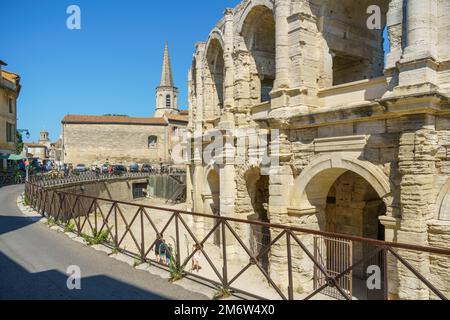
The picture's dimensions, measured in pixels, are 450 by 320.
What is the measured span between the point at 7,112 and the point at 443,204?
32.1m

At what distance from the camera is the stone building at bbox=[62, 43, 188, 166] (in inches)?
1566

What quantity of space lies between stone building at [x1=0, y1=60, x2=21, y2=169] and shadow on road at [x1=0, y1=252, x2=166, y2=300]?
27.3 metres

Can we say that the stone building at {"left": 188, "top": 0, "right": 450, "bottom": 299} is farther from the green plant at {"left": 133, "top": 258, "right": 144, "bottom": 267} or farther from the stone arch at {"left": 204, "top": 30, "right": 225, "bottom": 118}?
the green plant at {"left": 133, "top": 258, "right": 144, "bottom": 267}

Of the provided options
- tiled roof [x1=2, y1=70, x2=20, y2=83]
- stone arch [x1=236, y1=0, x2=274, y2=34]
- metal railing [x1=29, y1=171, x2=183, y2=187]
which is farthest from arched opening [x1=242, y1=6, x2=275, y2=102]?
tiled roof [x1=2, y1=70, x2=20, y2=83]

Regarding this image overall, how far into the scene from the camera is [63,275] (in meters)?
5.36

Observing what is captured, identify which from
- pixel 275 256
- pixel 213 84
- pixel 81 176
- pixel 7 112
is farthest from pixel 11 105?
pixel 275 256

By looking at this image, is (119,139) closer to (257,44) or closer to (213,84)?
(213,84)

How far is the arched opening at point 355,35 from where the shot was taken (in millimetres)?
10414

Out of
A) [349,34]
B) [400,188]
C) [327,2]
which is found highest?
[327,2]

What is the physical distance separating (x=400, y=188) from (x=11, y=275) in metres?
7.59

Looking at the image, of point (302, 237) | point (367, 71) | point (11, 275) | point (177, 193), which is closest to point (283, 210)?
point (302, 237)

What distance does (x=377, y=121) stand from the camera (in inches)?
308

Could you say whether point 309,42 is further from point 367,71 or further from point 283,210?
point 283,210

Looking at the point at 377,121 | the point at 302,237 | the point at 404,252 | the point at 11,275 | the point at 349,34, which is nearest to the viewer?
the point at 11,275
